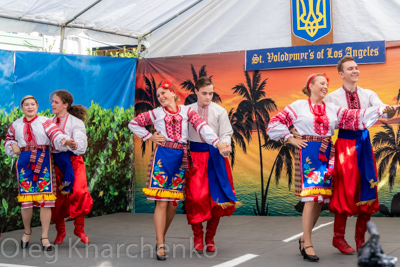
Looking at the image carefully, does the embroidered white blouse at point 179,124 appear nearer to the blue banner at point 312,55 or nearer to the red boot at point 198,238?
the red boot at point 198,238

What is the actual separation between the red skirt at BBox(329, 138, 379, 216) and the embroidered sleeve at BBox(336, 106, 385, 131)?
14 cm

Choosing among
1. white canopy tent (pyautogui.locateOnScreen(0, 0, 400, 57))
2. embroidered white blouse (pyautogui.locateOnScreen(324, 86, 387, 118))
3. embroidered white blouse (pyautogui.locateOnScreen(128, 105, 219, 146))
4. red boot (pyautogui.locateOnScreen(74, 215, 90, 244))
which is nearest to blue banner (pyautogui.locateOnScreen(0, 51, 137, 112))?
white canopy tent (pyautogui.locateOnScreen(0, 0, 400, 57))

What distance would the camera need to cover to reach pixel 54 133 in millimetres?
5438

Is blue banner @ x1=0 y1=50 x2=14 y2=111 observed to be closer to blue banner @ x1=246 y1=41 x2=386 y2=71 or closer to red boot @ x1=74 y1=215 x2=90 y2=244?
red boot @ x1=74 y1=215 x2=90 y2=244

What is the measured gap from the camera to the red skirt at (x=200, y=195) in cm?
502

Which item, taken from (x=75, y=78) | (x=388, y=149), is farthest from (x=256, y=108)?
(x=75, y=78)

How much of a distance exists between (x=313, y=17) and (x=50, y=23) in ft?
10.7

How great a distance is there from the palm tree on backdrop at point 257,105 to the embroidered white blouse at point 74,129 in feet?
9.10

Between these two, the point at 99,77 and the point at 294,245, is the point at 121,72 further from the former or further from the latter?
the point at 294,245

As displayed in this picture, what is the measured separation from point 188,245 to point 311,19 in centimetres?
350

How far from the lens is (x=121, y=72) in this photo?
27.3ft

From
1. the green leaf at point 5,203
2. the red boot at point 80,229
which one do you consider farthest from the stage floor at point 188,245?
the green leaf at point 5,203

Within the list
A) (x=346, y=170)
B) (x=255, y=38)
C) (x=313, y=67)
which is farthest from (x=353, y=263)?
(x=255, y=38)

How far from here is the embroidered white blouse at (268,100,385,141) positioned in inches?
184
